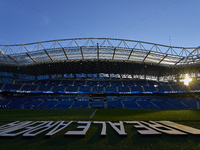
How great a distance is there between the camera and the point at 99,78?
54.0 metres

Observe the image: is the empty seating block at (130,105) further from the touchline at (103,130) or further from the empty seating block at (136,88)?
the touchline at (103,130)

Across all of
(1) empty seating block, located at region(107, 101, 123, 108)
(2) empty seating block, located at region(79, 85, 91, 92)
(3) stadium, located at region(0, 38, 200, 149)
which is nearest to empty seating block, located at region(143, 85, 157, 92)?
(3) stadium, located at region(0, 38, 200, 149)

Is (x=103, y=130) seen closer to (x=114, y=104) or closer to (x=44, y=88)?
(x=114, y=104)

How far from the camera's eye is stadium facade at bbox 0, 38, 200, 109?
3631 cm

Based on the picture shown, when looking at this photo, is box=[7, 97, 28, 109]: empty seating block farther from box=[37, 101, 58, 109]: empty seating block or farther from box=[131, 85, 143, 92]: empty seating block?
box=[131, 85, 143, 92]: empty seating block

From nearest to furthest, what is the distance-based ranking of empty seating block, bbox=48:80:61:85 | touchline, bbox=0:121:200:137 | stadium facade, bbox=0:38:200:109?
touchline, bbox=0:121:200:137 → stadium facade, bbox=0:38:200:109 → empty seating block, bbox=48:80:61:85

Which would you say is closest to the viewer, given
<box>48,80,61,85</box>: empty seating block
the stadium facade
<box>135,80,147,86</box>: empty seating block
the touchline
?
the touchline

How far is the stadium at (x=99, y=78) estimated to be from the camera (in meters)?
36.4

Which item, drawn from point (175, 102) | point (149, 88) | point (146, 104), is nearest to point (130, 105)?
point (146, 104)

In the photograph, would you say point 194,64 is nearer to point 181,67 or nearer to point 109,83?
point 181,67

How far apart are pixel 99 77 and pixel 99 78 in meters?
0.47

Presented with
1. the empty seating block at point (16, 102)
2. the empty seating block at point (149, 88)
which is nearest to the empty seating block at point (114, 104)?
the empty seating block at point (149, 88)

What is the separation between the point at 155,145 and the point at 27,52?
38.4m

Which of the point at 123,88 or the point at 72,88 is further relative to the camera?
the point at 123,88
